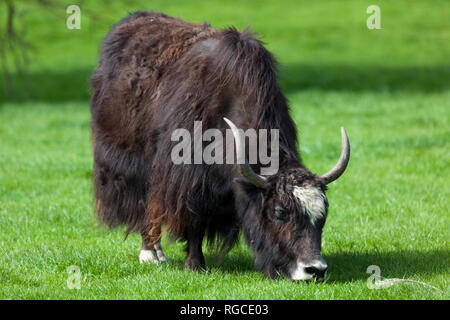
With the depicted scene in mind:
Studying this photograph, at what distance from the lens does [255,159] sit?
18.7ft

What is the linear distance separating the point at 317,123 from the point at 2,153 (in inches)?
224

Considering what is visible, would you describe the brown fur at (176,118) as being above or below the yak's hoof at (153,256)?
above

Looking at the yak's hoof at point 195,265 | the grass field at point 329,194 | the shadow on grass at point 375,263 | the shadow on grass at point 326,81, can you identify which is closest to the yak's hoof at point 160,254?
the grass field at point 329,194

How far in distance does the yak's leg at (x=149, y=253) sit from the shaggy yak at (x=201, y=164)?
1cm

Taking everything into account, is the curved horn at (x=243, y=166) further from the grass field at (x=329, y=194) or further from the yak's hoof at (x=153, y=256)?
the yak's hoof at (x=153, y=256)

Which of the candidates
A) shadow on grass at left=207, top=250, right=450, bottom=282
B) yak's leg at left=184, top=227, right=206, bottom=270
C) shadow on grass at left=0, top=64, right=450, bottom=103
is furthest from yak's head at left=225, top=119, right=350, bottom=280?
shadow on grass at left=0, top=64, right=450, bottom=103

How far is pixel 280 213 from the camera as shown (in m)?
5.42

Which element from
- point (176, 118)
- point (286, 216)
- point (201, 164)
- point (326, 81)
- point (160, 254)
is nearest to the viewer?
point (286, 216)

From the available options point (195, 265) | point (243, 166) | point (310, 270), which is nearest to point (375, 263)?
point (310, 270)

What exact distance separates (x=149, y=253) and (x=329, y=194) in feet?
9.65

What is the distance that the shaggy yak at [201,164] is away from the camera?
5422 mm

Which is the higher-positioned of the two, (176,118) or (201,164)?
(176,118)

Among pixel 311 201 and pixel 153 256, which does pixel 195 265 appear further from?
pixel 311 201
